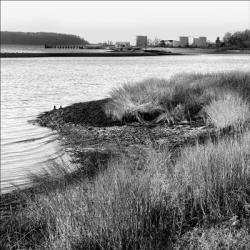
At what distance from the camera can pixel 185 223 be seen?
16.7ft

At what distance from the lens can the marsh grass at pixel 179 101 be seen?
48.2 feet

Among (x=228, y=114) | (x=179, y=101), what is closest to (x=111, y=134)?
(x=228, y=114)

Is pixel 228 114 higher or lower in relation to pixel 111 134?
higher

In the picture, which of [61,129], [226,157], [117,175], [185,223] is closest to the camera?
[185,223]

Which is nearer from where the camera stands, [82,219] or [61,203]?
[82,219]

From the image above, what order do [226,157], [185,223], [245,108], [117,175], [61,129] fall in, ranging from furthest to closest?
[61,129], [245,108], [226,157], [117,175], [185,223]

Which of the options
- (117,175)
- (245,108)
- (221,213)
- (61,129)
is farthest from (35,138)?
(221,213)

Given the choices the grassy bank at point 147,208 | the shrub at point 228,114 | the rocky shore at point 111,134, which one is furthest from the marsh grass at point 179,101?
the grassy bank at point 147,208

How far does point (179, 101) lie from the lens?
55.2 ft

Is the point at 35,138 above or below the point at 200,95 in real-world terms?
below

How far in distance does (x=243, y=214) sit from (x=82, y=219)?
5.74 feet

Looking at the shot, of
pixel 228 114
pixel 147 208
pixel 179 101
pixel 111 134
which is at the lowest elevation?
pixel 111 134

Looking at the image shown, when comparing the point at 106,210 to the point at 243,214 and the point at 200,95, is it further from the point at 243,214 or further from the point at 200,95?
the point at 200,95

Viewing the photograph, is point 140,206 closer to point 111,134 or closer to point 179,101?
point 111,134
